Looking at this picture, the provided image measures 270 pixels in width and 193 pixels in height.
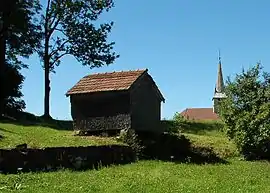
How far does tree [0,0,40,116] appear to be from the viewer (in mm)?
44219

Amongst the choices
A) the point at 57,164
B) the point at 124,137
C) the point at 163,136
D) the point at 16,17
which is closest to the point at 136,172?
the point at 57,164

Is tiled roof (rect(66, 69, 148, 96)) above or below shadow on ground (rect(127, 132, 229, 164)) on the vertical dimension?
above

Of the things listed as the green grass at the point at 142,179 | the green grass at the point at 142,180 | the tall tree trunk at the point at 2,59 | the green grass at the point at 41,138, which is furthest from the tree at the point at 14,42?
the green grass at the point at 142,180

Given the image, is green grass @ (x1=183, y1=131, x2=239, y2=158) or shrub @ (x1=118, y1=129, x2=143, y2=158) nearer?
shrub @ (x1=118, y1=129, x2=143, y2=158)

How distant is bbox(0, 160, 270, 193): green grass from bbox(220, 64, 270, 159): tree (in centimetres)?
752

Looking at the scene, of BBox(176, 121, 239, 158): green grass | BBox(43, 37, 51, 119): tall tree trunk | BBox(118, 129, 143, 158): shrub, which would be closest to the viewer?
BBox(118, 129, 143, 158): shrub

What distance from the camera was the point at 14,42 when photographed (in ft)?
162

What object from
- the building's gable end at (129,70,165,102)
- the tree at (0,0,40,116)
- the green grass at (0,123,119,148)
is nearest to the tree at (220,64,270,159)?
the building's gable end at (129,70,165,102)

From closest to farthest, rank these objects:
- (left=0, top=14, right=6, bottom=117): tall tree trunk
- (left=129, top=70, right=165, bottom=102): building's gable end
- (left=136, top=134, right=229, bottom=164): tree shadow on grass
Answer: (left=136, top=134, right=229, bottom=164): tree shadow on grass, (left=129, top=70, right=165, bottom=102): building's gable end, (left=0, top=14, right=6, bottom=117): tall tree trunk

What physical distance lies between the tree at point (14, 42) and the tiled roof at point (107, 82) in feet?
34.7

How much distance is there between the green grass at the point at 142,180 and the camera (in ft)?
53.8

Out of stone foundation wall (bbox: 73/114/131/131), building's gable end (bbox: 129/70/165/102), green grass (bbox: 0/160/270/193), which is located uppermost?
building's gable end (bbox: 129/70/165/102)

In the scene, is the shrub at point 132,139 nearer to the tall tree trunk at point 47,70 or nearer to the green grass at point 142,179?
the green grass at point 142,179

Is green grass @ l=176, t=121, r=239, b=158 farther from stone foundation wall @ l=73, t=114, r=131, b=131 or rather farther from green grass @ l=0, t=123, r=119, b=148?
green grass @ l=0, t=123, r=119, b=148
